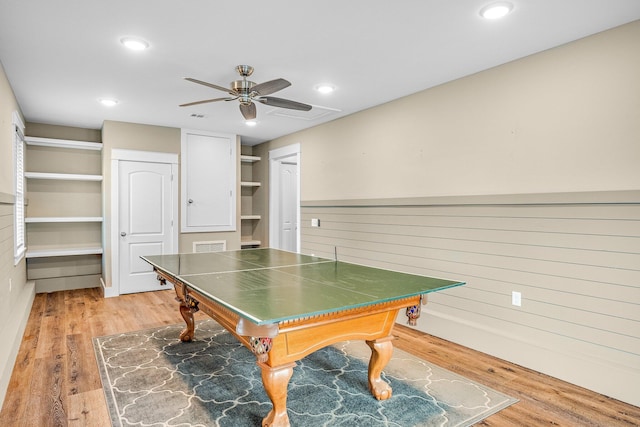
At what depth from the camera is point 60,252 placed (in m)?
5.20

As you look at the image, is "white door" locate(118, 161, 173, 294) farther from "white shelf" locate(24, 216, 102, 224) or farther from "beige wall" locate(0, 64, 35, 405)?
"beige wall" locate(0, 64, 35, 405)

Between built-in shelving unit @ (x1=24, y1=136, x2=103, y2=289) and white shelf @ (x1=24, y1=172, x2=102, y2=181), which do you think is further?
built-in shelving unit @ (x1=24, y1=136, x2=103, y2=289)

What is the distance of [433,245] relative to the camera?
12.4 ft

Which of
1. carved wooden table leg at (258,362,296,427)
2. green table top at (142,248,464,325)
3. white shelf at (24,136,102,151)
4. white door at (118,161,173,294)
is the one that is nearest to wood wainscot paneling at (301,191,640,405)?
green table top at (142,248,464,325)

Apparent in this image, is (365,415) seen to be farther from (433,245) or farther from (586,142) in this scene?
(586,142)

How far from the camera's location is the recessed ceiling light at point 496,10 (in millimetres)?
2249

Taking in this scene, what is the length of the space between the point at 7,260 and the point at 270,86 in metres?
2.91

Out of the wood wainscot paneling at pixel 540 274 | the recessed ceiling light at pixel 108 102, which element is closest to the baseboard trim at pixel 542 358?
the wood wainscot paneling at pixel 540 274

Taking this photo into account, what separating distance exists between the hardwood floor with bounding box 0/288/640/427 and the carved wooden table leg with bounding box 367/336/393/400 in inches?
23.1

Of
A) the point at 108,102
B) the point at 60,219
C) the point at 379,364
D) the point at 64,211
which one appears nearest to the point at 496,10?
the point at 379,364

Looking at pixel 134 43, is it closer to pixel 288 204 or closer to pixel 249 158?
pixel 249 158

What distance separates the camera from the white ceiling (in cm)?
230

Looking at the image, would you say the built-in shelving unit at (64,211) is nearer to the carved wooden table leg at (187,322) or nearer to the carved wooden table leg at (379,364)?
the carved wooden table leg at (187,322)

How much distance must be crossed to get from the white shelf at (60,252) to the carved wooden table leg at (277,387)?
4442 millimetres
